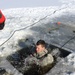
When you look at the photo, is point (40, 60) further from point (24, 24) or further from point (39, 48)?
point (24, 24)

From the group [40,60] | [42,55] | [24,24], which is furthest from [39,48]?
[24,24]

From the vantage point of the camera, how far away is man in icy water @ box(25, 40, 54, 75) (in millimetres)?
6047

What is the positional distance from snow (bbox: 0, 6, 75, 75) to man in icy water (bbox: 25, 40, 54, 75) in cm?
56

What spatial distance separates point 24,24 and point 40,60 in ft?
13.2

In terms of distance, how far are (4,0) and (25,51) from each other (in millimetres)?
43408

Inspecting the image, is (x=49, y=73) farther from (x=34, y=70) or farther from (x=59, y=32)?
(x=59, y=32)

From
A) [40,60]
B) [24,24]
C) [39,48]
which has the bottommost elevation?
[24,24]

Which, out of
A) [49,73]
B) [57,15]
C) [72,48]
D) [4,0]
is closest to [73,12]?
[57,15]

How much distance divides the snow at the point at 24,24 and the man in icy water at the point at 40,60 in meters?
0.56

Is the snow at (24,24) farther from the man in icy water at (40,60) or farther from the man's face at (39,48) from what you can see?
the man's face at (39,48)

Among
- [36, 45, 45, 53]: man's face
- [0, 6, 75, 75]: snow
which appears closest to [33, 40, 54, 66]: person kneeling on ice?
[36, 45, 45, 53]: man's face

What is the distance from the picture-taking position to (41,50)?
6.31 metres

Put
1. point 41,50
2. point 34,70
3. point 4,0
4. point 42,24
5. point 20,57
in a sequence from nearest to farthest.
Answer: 1. point 34,70
2. point 41,50
3. point 20,57
4. point 42,24
5. point 4,0

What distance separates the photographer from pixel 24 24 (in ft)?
32.9
